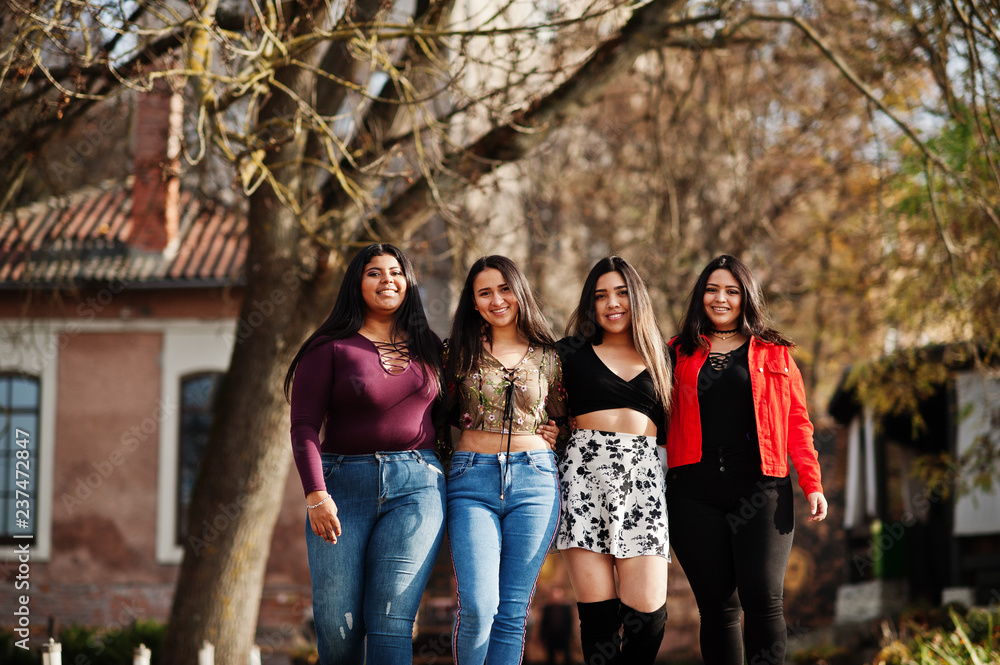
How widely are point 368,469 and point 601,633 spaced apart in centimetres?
114

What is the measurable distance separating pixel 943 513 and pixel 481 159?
8.67m

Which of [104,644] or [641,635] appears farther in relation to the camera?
[104,644]

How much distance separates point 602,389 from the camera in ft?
12.5

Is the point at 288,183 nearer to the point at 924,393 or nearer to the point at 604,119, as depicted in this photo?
the point at 924,393

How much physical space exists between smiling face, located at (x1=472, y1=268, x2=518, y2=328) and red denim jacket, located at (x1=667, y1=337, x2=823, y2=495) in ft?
2.69

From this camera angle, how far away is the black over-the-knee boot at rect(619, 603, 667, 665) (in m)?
3.60

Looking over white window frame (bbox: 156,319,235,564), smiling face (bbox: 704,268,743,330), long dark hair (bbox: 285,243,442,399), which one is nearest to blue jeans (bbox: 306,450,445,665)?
long dark hair (bbox: 285,243,442,399)

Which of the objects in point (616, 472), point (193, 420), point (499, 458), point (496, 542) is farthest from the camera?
point (193, 420)

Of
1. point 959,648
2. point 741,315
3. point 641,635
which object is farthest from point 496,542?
point 959,648

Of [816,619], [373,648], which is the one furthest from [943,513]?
[373,648]

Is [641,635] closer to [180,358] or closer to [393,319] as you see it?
[393,319]

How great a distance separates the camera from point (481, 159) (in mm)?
6043

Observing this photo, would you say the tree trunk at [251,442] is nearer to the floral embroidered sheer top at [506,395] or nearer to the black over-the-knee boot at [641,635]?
the floral embroidered sheer top at [506,395]

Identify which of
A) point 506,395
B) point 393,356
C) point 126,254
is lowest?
point 506,395
